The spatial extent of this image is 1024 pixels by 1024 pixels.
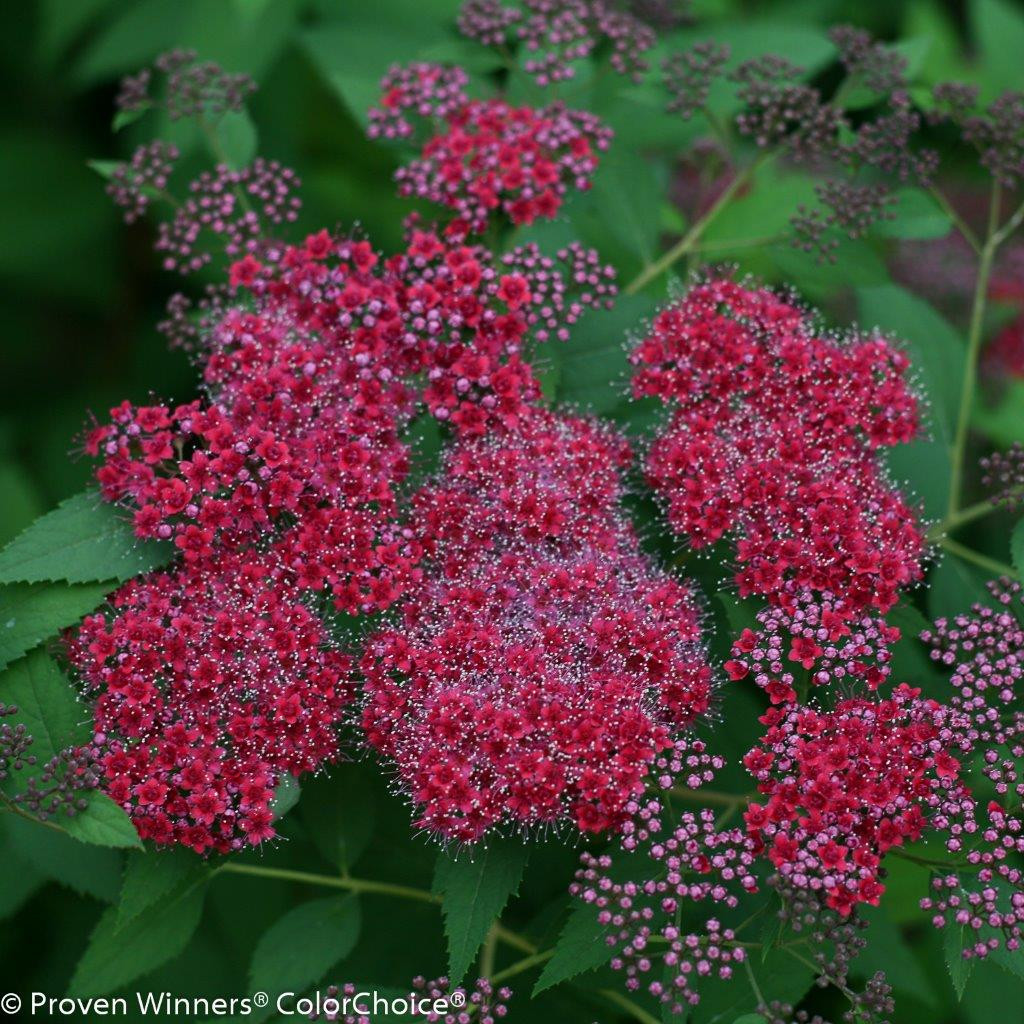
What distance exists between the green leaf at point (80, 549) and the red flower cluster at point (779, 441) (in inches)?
44.8

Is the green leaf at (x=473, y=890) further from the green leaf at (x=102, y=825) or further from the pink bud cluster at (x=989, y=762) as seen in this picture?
the pink bud cluster at (x=989, y=762)

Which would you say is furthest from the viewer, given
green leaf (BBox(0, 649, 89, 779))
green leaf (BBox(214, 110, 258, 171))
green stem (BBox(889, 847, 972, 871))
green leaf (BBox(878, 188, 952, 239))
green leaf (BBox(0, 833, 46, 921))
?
green leaf (BBox(214, 110, 258, 171))

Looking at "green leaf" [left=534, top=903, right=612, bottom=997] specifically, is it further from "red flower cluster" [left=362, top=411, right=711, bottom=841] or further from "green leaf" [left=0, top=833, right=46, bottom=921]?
"green leaf" [left=0, top=833, right=46, bottom=921]

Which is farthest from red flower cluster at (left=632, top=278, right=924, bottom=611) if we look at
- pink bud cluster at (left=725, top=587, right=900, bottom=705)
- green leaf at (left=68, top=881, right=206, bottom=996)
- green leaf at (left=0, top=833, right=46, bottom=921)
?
green leaf at (left=0, top=833, right=46, bottom=921)

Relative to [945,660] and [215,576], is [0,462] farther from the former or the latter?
[945,660]

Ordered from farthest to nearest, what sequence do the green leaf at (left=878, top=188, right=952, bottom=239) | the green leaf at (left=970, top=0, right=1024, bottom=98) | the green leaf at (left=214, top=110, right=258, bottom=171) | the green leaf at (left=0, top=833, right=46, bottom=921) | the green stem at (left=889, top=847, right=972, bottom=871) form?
the green leaf at (left=970, top=0, right=1024, bottom=98), the green leaf at (left=214, top=110, right=258, bottom=171), the green leaf at (left=878, top=188, right=952, bottom=239), the green leaf at (left=0, top=833, right=46, bottom=921), the green stem at (left=889, top=847, right=972, bottom=871)

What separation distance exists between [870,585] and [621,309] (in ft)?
3.16

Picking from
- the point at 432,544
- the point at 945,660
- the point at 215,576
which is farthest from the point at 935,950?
the point at 215,576

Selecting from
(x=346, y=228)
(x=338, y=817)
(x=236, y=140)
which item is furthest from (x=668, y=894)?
(x=346, y=228)

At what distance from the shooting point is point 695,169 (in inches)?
192

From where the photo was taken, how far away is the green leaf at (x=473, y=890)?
7.91 ft

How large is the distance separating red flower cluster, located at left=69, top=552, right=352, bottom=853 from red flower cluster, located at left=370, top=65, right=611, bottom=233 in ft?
3.57

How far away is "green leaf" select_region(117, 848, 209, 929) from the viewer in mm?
2562

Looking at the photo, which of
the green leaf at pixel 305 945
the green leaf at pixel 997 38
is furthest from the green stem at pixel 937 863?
the green leaf at pixel 997 38
